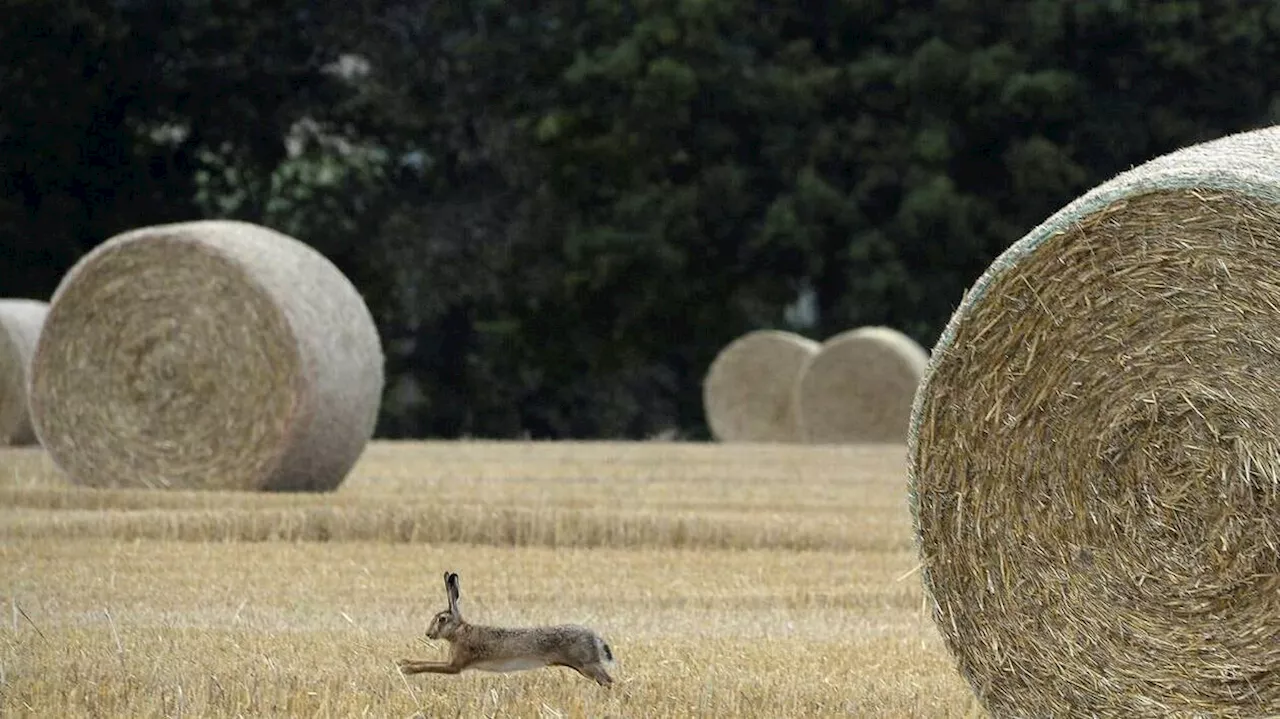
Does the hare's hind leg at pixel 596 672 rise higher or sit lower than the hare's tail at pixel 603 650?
lower

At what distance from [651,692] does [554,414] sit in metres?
22.8

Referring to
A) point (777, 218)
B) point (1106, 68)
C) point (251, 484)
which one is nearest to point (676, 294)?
point (777, 218)

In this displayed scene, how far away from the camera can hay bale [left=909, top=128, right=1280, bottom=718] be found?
5.30 meters

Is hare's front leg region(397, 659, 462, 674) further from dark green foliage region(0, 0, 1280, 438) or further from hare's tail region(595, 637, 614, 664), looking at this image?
dark green foliage region(0, 0, 1280, 438)

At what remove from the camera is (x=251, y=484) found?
38.2ft

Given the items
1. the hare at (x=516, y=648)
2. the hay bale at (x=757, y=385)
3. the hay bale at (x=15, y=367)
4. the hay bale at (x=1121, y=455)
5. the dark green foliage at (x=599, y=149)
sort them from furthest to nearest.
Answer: the dark green foliage at (x=599, y=149), the hay bale at (x=757, y=385), the hay bale at (x=15, y=367), the hare at (x=516, y=648), the hay bale at (x=1121, y=455)

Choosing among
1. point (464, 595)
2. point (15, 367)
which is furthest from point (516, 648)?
point (15, 367)

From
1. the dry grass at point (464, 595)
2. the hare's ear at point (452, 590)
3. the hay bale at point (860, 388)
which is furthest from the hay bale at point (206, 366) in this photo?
the hay bale at point (860, 388)

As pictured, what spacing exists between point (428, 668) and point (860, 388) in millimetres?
16807

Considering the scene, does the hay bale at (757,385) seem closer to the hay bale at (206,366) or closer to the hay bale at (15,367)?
the hay bale at (15,367)

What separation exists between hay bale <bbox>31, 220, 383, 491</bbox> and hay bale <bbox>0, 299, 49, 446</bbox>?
13.5 feet

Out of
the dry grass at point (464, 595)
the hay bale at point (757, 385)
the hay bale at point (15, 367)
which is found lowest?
the hay bale at point (757, 385)

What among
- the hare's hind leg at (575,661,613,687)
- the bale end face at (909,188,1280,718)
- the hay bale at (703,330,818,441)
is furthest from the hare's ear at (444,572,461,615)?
the hay bale at (703,330,818,441)

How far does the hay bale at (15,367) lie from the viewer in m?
16.4
